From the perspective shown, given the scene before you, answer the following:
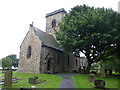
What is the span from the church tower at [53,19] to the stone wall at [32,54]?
9.59 m

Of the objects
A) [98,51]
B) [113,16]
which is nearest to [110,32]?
[113,16]

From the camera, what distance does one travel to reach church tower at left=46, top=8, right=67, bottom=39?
3403 centimetres

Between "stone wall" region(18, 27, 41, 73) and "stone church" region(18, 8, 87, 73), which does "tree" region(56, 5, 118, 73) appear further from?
"stone wall" region(18, 27, 41, 73)

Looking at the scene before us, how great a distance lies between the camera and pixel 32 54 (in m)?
24.4

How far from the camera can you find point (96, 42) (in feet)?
61.6

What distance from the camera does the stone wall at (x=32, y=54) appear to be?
23370 mm

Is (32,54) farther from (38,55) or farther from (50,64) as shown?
(50,64)

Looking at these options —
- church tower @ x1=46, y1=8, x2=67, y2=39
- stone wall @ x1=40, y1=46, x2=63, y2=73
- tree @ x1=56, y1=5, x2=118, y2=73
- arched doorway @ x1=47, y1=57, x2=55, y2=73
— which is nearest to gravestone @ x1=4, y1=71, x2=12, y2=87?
tree @ x1=56, y1=5, x2=118, y2=73

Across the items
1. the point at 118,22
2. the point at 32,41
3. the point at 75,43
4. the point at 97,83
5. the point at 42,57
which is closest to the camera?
the point at 97,83

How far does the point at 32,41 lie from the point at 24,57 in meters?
4.12

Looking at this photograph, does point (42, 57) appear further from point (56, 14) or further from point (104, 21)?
point (56, 14)

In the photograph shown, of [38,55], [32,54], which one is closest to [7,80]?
[38,55]

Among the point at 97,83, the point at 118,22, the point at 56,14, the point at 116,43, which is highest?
the point at 56,14

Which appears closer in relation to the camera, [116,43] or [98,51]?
[116,43]
